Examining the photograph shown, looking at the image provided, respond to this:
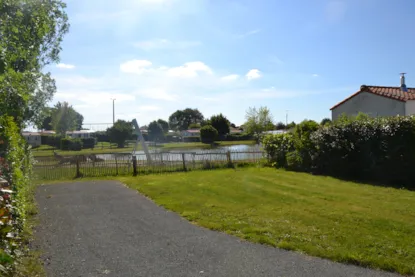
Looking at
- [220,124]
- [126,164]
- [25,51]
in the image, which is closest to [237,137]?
[220,124]

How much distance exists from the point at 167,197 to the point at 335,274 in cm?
691

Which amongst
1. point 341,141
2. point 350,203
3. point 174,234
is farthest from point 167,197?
point 341,141

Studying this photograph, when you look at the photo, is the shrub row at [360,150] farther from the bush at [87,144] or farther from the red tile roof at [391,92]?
the bush at [87,144]

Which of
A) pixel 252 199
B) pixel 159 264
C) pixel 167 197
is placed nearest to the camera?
pixel 159 264

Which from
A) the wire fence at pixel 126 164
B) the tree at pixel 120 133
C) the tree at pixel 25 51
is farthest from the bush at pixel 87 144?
the wire fence at pixel 126 164

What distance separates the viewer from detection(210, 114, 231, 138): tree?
246 feet

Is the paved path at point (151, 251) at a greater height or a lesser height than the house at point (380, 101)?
lesser

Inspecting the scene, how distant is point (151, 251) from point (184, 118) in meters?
123

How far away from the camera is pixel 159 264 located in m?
5.11

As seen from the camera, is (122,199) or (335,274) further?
(122,199)

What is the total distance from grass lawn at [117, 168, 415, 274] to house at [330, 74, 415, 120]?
11347 millimetres

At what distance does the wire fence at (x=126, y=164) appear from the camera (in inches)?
724

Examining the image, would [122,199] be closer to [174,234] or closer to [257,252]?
[174,234]

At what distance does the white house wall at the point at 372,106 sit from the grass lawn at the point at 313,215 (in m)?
11.4
